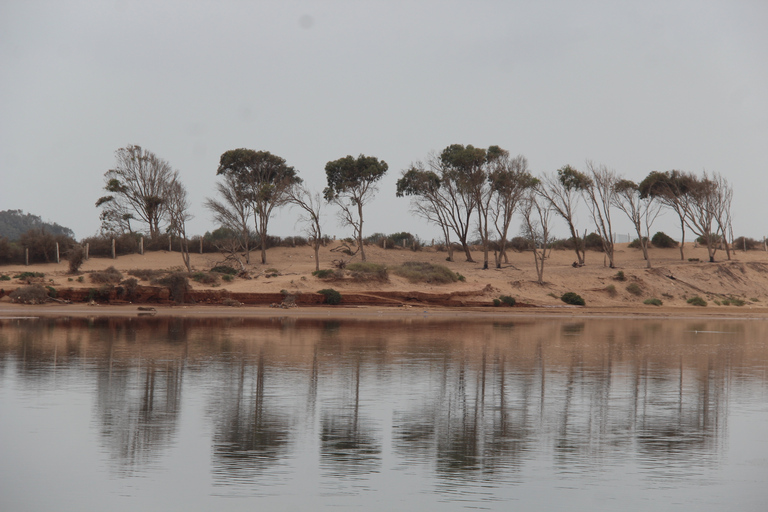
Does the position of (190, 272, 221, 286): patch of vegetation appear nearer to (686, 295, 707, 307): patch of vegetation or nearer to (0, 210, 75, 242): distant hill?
(686, 295, 707, 307): patch of vegetation

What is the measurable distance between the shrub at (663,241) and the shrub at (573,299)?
31.1m

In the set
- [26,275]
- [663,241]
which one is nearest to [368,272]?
[26,275]

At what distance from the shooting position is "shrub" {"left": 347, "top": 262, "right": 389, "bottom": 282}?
4700 cm

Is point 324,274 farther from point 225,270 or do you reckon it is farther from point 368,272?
point 225,270

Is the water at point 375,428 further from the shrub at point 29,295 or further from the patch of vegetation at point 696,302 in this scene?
the patch of vegetation at point 696,302

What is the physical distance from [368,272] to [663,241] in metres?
41.6

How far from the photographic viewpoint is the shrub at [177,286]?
41.7 meters

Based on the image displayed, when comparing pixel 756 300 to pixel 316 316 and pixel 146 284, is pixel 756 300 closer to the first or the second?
pixel 316 316

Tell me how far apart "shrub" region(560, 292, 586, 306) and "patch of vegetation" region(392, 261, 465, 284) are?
7069mm

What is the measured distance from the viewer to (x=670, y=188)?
6644 cm

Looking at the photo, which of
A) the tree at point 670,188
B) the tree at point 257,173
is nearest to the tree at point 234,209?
the tree at point 257,173

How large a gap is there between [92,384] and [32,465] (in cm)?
607

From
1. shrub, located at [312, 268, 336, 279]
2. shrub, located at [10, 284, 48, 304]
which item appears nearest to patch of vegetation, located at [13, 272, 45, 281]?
shrub, located at [10, 284, 48, 304]

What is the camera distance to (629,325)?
1489 inches
